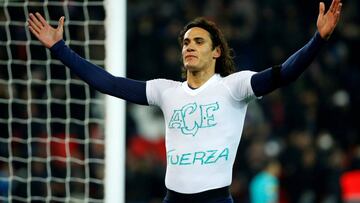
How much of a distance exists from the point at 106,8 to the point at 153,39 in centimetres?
563

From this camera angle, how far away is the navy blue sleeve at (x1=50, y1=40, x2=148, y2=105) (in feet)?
19.3

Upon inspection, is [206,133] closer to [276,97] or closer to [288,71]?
[288,71]

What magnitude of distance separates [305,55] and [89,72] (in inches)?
53.3

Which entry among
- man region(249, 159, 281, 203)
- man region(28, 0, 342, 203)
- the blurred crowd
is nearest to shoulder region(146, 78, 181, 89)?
man region(28, 0, 342, 203)

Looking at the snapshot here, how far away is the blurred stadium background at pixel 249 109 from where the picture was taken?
1016 cm

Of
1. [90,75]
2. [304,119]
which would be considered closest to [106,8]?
[90,75]

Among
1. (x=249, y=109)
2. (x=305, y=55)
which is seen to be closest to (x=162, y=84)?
(x=305, y=55)

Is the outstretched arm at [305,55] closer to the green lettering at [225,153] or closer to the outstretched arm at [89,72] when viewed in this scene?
the green lettering at [225,153]

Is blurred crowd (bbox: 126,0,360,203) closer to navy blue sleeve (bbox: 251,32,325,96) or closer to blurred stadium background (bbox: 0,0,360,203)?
blurred stadium background (bbox: 0,0,360,203)

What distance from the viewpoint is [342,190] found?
11031 mm

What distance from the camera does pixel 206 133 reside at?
559cm

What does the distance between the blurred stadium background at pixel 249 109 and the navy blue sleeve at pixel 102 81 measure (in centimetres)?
342

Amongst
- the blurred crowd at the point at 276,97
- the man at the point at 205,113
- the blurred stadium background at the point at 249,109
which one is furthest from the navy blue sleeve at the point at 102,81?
the blurred crowd at the point at 276,97

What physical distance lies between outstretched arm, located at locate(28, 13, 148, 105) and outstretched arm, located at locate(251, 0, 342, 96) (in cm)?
84
